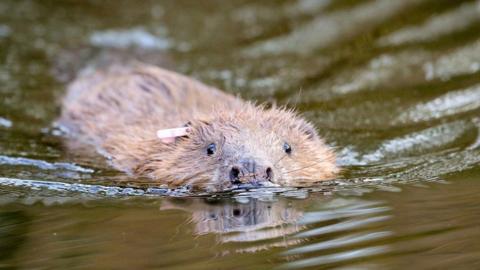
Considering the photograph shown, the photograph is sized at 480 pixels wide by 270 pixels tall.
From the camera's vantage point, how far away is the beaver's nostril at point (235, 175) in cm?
451

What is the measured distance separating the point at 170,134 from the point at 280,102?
79.1 inches

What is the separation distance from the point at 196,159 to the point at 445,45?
156 inches

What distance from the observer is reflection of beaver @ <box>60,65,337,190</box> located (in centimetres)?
484

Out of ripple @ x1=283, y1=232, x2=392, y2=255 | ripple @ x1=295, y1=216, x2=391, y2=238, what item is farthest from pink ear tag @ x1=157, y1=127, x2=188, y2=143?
ripple @ x1=283, y1=232, x2=392, y2=255

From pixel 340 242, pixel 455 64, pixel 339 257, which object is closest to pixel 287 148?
pixel 340 242

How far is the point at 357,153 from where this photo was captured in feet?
20.1

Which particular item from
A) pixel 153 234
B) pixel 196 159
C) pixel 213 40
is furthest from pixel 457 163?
pixel 213 40

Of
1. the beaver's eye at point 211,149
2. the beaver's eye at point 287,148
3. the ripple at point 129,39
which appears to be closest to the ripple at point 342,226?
the beaver's eye at point 287,148

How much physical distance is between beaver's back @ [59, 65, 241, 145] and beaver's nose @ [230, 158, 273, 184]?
130 centimetres

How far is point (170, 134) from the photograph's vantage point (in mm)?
5434

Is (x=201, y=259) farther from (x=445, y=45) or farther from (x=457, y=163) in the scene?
(x=445, y=45)

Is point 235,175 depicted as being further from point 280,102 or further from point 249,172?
point 280,102

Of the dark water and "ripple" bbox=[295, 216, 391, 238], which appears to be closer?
the dark water

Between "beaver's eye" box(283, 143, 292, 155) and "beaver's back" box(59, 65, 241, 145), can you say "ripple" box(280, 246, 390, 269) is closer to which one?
"beaver's eye" box(283, 143, 292, 155)
